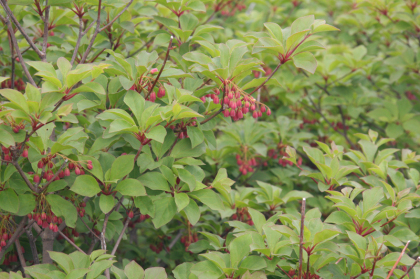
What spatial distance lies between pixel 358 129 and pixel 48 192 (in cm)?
361

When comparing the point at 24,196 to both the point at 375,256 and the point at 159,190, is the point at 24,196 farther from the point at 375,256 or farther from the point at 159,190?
the point at 375,256

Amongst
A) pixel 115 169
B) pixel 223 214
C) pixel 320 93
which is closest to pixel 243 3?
pixel 320 93

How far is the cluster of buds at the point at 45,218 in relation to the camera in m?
2.05

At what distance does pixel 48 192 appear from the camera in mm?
2084

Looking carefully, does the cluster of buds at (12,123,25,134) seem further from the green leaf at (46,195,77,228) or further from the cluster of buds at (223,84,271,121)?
the cluster of buds at (223,84,271,121)

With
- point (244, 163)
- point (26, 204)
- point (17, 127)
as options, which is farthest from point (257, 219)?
point (17, 127)

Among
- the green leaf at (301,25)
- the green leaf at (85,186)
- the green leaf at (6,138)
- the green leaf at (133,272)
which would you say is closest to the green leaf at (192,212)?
the green leaf at (133,272)

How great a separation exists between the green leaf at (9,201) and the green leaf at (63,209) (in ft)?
0.52

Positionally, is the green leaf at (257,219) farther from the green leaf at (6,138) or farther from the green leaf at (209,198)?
the green leaf at (6,138)

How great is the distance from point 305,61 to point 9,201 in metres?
1.82

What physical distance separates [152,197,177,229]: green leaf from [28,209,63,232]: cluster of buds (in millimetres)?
579

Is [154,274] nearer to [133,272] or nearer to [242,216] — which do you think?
[133,272]

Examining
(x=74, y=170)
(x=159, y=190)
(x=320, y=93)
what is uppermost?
(x=74, y=170)

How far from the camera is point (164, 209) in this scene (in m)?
2.10
